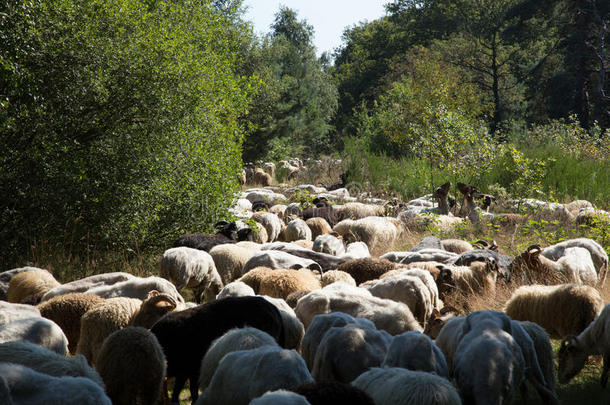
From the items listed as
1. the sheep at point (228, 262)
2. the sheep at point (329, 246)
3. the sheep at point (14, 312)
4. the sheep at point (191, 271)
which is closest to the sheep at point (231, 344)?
the sheep at point (14, 312)

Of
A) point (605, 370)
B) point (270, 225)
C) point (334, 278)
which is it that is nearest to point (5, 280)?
point (334, 278)

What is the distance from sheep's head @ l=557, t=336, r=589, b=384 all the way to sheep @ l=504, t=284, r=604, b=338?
763 millimetres

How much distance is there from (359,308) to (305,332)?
0.73 meters

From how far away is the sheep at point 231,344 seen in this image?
460 centimetres

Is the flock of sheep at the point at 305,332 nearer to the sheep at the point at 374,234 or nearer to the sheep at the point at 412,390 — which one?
the sheep at the point at 412,390

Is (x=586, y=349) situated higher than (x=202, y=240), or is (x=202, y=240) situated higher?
(x=202, y=240)

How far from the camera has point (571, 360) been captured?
550 cm

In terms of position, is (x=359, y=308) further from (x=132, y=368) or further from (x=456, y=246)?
(x=456, y=246)

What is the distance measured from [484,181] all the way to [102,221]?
42.5ft

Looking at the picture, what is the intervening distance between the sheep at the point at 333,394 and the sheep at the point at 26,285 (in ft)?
19.0

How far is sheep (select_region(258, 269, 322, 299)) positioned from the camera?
24.5 ft

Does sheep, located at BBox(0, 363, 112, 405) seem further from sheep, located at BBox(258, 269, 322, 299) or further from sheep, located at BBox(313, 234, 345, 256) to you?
sheep, located at BBox(313, 234, 345, 256)

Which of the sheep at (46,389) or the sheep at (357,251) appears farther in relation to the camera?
the sheep at (357,251)

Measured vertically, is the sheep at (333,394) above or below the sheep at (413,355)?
above
